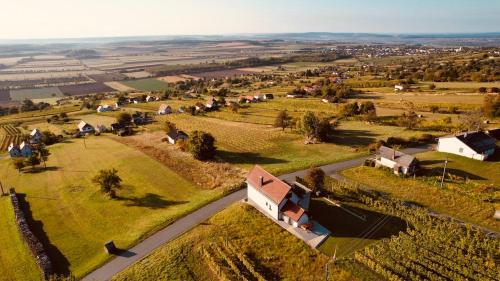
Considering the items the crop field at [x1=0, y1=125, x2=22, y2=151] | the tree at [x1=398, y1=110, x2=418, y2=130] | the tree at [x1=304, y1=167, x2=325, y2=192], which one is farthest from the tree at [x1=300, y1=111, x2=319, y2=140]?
the crop field at [x1=0, y1=125, x2=22, y2=151]

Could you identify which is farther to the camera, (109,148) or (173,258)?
(109,148)

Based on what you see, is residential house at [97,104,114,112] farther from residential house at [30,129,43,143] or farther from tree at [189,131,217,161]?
tree at [189,131,217,161]

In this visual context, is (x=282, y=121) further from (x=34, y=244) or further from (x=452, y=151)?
(x=34, y=244)

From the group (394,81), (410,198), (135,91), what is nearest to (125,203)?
(410,198)

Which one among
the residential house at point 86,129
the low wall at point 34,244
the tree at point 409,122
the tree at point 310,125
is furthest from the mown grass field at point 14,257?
the tree at point 409,122

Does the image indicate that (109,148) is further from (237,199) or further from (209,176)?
(237,199)

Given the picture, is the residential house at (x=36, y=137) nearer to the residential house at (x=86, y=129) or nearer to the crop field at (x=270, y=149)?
the residential house at (x=86, y=129)
